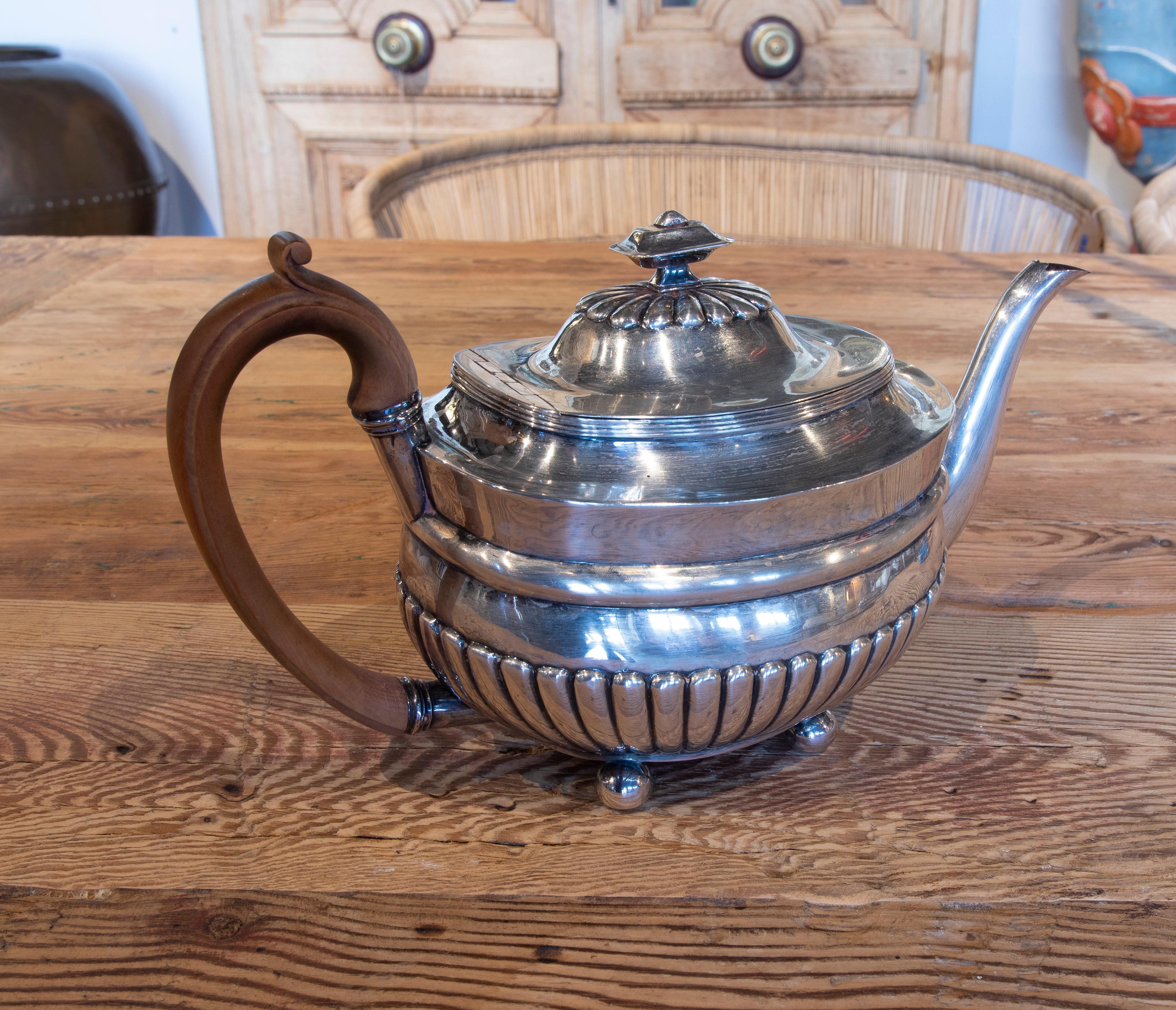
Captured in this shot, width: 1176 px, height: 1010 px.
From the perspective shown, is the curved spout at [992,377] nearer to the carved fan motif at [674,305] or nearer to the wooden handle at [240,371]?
the carved fan motif at [674,305]

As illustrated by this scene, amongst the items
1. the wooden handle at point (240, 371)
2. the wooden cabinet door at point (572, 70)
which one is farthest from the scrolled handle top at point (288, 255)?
the wooden cabinet door at point (572, 70)

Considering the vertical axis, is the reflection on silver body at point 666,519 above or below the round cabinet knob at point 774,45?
below

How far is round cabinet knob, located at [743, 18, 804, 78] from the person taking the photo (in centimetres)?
224

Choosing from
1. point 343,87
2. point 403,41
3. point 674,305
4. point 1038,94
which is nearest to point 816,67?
point 1038,94

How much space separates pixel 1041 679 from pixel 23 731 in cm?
45

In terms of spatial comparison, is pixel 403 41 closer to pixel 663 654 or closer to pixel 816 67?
pixel 816 67

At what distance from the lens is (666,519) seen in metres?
0.32

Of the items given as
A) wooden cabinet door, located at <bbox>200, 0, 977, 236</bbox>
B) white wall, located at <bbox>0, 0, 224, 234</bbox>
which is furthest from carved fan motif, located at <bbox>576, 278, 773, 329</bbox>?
white wall, located at <bbox>0, 0, 224, 234</bbox>

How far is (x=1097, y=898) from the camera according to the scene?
0.34 m

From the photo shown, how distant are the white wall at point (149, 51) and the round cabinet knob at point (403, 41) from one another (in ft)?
1.52

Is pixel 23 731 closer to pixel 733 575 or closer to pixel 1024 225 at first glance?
pixel 733 575

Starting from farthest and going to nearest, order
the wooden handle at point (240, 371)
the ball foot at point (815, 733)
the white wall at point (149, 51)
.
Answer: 1. the white wall at point (149, 51)
2. the ball foot at point (815, 733)
3. the wooden handle at point (240, 371)

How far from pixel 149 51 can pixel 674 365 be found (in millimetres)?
2610

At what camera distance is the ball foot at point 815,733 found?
1.33 feet
